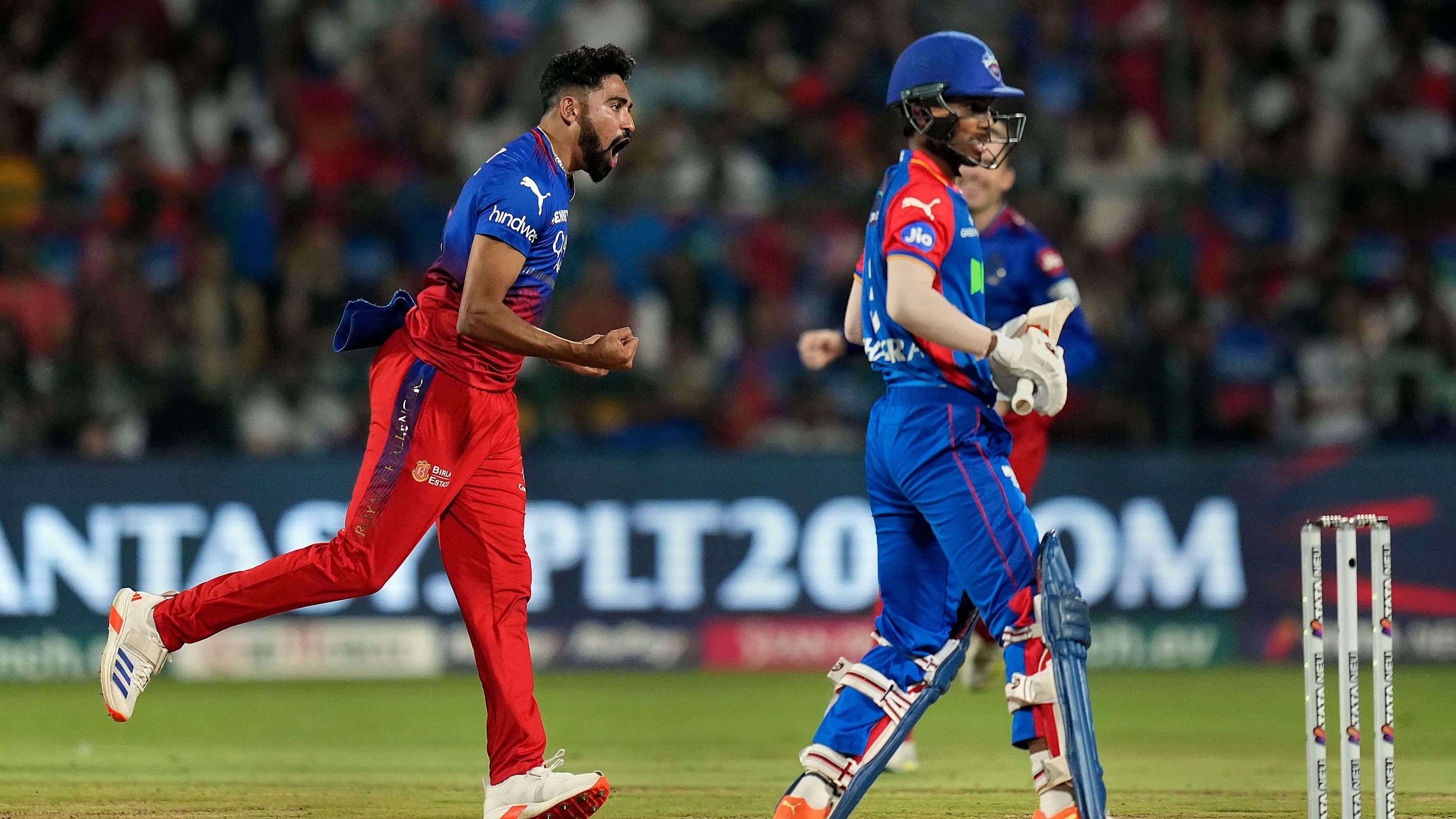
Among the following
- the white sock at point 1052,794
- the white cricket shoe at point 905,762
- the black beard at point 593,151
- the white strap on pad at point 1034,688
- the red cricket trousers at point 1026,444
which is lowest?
the white cricket shoe at point 905,762

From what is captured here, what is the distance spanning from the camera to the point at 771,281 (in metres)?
12.9

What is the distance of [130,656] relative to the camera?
5852 mm

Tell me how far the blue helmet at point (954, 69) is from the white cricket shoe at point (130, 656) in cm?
295

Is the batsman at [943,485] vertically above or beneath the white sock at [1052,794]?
above

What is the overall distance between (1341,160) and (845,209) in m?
4.25

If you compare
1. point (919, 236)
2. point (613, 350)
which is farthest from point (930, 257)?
point (613, 350)

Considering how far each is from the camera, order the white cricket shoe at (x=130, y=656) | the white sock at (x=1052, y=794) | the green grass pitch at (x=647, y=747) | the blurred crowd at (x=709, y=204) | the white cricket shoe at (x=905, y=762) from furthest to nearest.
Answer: the blurred crowd at (x=709, y=204) < the white cricket shoe at (x=905, y=762) < the green grass pitch at (x=647, y=747) < the white cricket shoe at (x=130, y=656) < the white sock at (x=1052, y=794)

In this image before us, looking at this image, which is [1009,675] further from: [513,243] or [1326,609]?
[1326,609]

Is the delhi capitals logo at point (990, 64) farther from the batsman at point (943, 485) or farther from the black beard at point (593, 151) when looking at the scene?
the black beard at point (593, 151)

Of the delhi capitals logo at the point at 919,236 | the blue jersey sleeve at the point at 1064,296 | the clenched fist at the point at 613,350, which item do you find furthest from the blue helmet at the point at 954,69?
the blue jersey sleeve at the point at 1064,296

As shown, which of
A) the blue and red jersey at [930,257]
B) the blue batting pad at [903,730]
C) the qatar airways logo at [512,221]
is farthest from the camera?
the qatar airways logo at [512,221]

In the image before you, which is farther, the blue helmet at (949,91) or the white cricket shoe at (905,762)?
the white cricket shoe at (905,762)

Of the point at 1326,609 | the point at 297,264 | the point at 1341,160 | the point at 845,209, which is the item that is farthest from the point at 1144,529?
the point at 297,264

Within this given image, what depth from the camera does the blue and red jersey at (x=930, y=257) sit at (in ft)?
17.2
